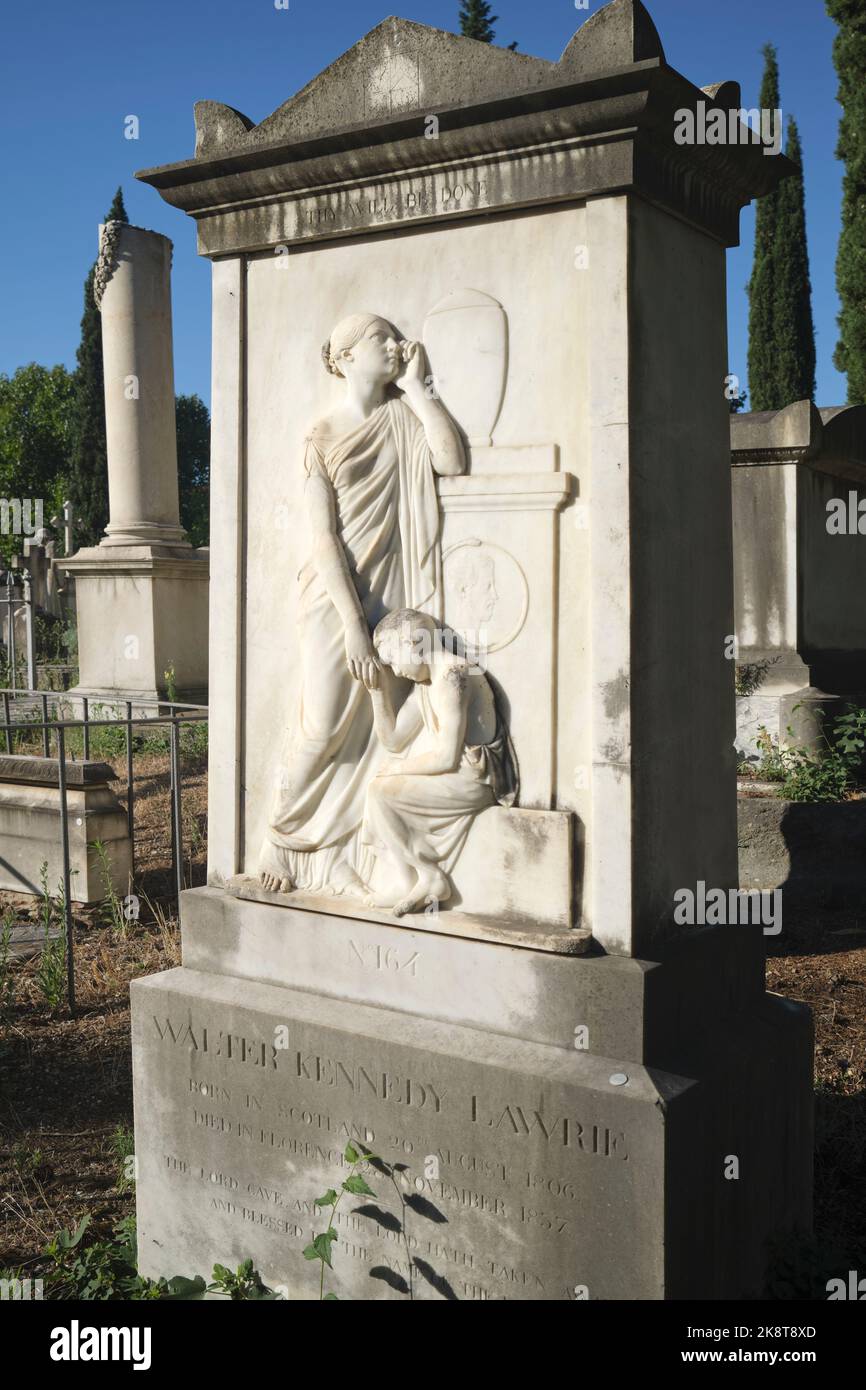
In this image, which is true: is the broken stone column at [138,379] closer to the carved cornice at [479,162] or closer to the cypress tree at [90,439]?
the carved cornice at [479,162]

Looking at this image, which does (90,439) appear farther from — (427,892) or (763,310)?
(427,892)

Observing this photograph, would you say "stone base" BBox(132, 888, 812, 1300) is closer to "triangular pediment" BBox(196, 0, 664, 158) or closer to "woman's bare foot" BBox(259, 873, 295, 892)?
"woman's bare foot" BBox(259, 873, 295, 892)

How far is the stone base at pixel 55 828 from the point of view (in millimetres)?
6727

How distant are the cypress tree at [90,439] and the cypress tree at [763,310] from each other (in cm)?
1704

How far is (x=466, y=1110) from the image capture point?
298 cm

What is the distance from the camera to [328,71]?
3.22 meters

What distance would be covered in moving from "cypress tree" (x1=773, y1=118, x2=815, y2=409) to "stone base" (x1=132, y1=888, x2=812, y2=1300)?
18671 millimetres

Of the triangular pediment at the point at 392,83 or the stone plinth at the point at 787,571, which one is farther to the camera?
the stone plinth at the point at 787,571

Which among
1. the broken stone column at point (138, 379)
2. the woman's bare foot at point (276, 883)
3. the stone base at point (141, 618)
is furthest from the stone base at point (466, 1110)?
the broken stone column at point (138, 379)

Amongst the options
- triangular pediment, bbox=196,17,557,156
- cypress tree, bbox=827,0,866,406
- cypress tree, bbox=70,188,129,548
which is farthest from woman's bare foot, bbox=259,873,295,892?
cypress tree, bbox=70,188,129,548

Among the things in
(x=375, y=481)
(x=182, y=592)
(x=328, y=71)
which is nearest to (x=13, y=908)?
(x=375, y=481)

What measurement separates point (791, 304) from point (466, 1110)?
19.7 metres

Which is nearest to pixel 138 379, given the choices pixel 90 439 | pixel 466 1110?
pixel 466 1110
